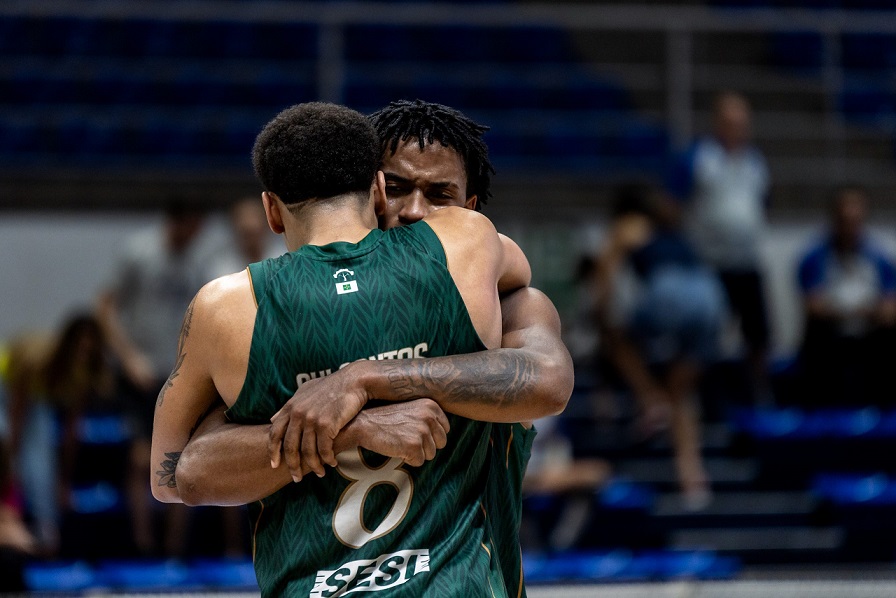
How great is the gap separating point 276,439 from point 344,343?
22 centimetres

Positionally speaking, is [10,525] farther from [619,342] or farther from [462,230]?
[462,230]

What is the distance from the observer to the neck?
7.75 feet

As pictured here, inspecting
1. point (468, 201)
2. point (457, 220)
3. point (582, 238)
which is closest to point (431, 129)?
point (468, 201)

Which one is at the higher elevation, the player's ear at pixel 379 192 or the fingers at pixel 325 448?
the player's ear at pixel 379 192

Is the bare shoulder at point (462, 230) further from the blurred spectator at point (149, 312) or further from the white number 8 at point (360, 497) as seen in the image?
the blurred spectator at point (149, 312)

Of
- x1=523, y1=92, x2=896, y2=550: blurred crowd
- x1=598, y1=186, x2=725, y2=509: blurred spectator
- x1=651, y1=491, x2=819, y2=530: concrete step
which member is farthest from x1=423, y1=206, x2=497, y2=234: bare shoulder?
x1=651, y1=491, x2=819, y2=530: concrete step

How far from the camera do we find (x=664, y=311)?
8.27 m

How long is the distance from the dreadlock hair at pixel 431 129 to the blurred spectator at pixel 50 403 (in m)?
5.25

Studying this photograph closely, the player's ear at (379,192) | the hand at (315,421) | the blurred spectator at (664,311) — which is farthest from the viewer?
the blurred spectator at (664,311)

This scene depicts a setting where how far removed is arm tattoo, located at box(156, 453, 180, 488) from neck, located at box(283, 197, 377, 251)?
1.60 feet

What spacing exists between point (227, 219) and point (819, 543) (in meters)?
4.99

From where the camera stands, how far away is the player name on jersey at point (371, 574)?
224 centimetres

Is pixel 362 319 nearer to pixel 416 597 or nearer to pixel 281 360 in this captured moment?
pixel 281 360

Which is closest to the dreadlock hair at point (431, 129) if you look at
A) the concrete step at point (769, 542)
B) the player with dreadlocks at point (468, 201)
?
the player with dreadlocks at point (468, 201)
